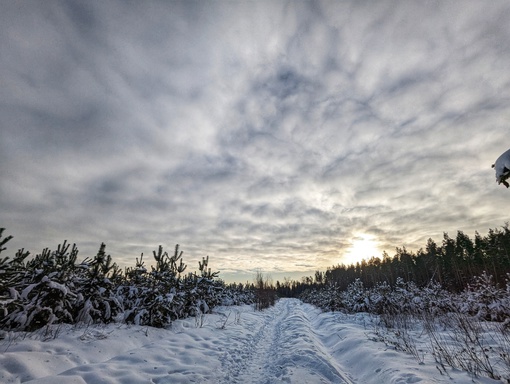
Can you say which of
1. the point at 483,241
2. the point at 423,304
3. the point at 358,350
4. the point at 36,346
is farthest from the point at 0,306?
the point at 483,241

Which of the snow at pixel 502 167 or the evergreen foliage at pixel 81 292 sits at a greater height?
the snow at pixel 502 167

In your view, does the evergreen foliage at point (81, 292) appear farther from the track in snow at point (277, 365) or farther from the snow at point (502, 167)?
the snow at point (502, 167)

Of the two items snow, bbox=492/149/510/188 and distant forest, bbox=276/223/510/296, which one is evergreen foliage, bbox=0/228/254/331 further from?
distant forest, bbox=276/223/510/296

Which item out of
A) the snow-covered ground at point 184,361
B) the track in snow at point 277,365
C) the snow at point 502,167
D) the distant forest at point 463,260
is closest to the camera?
the snow at point 502,167

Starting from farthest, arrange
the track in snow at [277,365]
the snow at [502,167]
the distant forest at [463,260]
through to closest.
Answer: the distant forest at [463,260], the track in snow at [277,365], the snow at [502,167]

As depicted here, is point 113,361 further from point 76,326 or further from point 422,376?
point 422,376

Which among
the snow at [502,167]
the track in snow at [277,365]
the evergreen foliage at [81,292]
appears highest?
the snow at [502,167]

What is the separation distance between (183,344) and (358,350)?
5007mm

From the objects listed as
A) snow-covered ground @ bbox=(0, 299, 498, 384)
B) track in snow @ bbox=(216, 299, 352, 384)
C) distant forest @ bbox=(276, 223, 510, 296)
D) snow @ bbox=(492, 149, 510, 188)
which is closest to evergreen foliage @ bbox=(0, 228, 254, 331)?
snow-covered ground @ bbox=(0, 299, 498, 384)

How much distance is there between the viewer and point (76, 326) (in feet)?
21.2

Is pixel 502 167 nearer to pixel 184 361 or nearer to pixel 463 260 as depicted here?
pixel 184 361

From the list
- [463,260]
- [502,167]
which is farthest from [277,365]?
[463,260]

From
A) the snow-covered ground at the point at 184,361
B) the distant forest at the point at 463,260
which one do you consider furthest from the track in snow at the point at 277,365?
the distant forest at the point at 463,260

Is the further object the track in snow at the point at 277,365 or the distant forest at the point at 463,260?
the distant forest at the point at 463,260
